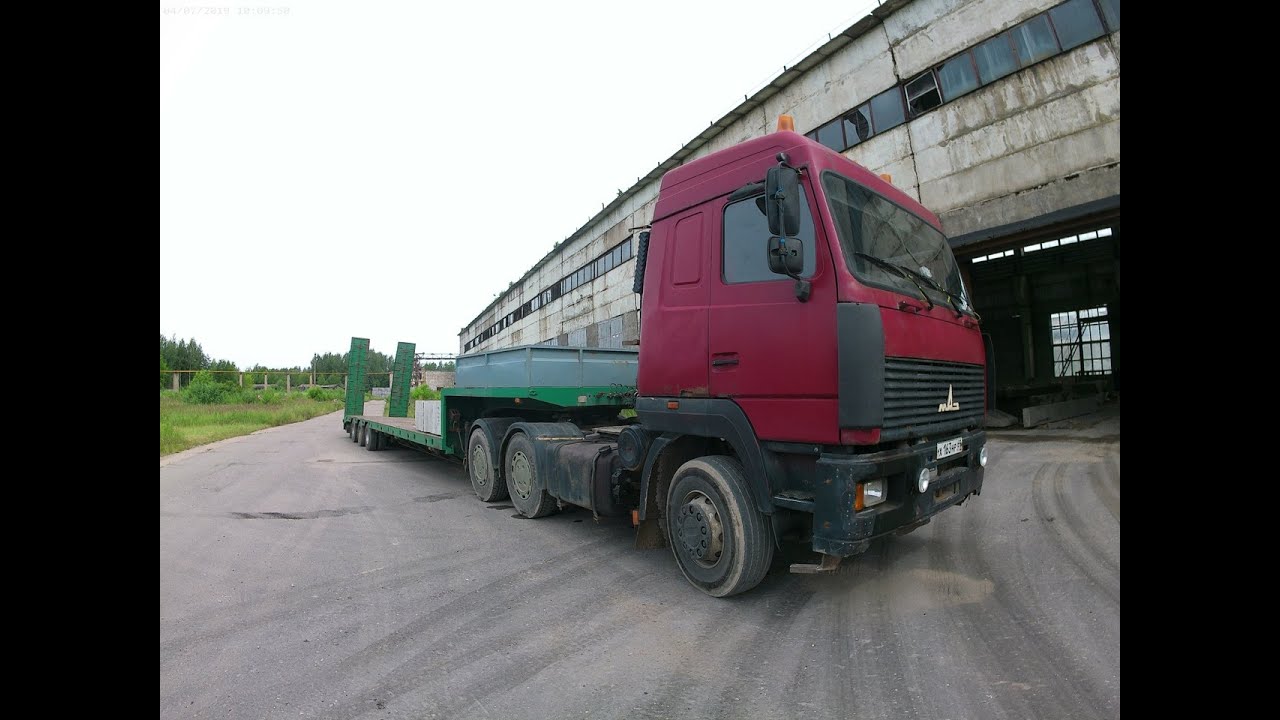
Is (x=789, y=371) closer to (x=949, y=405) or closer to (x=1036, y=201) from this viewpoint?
(x=949, y=405)

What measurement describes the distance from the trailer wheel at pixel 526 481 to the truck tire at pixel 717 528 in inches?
87.4

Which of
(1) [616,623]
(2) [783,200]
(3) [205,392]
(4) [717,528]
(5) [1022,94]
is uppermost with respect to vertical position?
(5) [1022,94]

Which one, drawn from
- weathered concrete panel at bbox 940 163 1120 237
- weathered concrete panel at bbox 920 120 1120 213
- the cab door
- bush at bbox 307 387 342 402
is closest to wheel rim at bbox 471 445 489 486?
the cab door

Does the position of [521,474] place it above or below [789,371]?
below

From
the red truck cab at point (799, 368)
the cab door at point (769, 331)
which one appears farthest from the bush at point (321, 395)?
the cab door at point (769, 331)

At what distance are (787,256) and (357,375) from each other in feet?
47.4

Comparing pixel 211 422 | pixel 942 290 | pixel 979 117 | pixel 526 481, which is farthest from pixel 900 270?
pixel 211 422

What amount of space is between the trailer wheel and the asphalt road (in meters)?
0.22

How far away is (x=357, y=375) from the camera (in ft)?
48.8

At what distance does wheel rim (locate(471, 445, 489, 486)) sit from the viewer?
6.83 metres

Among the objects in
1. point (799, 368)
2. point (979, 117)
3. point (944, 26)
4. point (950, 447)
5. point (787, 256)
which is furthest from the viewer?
point (944, 26)

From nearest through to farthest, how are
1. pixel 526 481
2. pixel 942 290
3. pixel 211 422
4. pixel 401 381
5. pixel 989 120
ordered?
pixel 942 290
pixel 526 481
pixel 989 120
pixel 401 381
pixel 211 422
